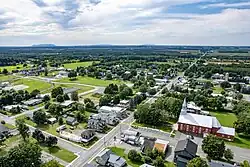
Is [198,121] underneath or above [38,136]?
above

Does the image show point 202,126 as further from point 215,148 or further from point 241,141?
point 215,148

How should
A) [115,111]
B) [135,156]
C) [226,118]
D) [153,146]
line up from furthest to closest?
[226,118]
[115,111]
[153,146]
[135,156]

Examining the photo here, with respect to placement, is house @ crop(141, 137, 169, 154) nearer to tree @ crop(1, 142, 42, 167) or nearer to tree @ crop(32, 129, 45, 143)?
tree @ crop(1, 142, 42, 167)

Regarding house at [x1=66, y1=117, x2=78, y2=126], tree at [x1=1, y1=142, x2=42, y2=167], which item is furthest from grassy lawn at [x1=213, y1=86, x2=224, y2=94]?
tree at [x1=1, y1=142, x2=42, y2=167]

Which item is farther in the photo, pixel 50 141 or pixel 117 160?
pixel 50 141

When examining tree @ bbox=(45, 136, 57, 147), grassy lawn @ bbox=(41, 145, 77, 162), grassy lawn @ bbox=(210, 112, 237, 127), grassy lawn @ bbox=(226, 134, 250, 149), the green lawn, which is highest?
the green lawn

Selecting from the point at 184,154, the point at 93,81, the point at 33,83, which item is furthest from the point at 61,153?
the point at 33,83

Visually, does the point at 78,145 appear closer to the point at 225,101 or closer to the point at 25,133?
the point at 25,133

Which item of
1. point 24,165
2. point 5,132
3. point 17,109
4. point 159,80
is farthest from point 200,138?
point 159,80
